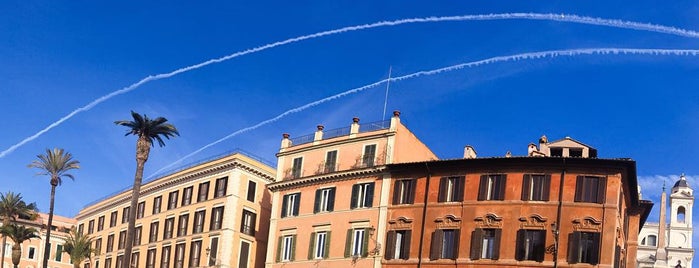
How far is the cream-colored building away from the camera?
89.1 meters

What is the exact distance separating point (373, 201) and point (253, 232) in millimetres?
20973

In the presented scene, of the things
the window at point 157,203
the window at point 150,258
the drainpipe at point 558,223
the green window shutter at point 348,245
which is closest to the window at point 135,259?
the window at point 150,258

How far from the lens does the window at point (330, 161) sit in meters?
77.6

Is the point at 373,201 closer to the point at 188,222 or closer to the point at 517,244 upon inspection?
the point at 517,244

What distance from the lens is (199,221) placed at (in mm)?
92562

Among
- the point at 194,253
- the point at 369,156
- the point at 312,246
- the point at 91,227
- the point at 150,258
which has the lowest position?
the point at 150,258

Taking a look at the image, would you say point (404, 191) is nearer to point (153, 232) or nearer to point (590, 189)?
point (590, 189)

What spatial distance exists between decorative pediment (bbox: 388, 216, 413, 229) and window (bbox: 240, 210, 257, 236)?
22.2 meters

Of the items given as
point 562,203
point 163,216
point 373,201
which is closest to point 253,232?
point 163,216

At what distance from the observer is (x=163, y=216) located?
322 ft

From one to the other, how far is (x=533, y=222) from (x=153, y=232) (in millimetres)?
46903

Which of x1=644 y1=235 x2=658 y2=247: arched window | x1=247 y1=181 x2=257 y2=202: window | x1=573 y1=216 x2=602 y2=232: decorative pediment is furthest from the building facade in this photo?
x1=573 y1=216 x2=602 y2=232: decorative pediment

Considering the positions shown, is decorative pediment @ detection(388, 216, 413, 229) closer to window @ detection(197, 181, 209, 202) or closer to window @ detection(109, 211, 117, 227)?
window @ detection(197, 181, 209, 202)

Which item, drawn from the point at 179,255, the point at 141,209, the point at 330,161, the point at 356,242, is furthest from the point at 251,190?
the point at 356,242
